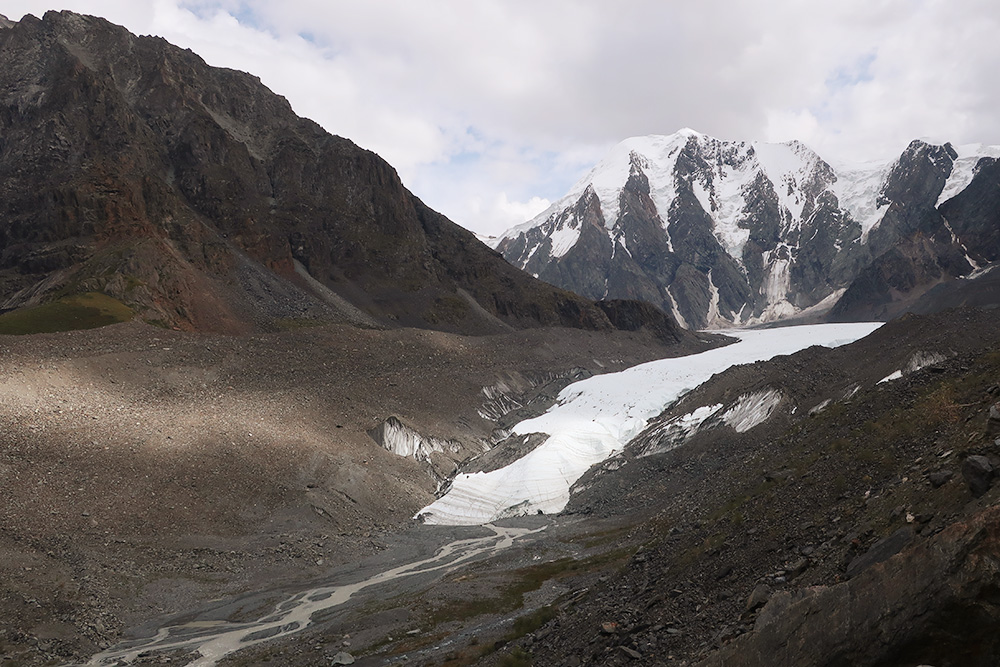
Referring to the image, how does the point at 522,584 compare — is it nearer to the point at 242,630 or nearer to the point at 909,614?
the point at 242,630

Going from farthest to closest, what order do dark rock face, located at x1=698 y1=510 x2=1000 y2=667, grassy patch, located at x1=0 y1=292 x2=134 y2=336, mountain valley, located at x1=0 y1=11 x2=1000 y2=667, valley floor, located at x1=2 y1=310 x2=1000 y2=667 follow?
grassy patch, located at x1=0 y1=292 x2=134 y2=336 → mountain valley, located at x1=0 y1=11 x2=1000 y2=667 → valley floor, located at x1=2 y1=310 x2=1000 y2=667 → dark rock face, located at x1=698 y1=510 x2=1000 y2=667

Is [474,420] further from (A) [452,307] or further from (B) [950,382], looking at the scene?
(A) [452,307]

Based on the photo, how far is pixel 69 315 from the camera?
81625mm

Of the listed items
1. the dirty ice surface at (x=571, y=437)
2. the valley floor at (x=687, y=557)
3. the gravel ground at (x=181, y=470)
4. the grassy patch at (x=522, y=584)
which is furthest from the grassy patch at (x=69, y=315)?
the grassy patch at (x=522, y=584)

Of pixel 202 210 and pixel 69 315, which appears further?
pixel 202 210

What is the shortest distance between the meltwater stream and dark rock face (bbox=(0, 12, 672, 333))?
61250mm

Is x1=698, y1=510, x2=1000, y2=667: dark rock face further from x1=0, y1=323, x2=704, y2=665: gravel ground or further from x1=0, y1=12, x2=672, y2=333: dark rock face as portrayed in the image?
x1=0, y1=12, x2=672, y2=333: dark rock face

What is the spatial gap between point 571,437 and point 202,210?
101 meters

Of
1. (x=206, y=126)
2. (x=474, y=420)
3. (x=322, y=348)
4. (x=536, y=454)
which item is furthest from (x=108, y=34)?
(x=536, y=454)

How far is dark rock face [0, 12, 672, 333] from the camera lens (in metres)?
105

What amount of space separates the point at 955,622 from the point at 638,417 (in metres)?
68.0

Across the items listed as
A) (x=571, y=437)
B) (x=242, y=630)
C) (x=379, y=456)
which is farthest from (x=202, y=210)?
(x=242, y=630)

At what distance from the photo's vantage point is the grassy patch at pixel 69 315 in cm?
7606

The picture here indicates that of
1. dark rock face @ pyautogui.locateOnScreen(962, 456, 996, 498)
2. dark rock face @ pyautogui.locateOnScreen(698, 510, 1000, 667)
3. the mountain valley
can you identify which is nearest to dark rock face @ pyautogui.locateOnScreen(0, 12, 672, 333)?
the mountain valley
